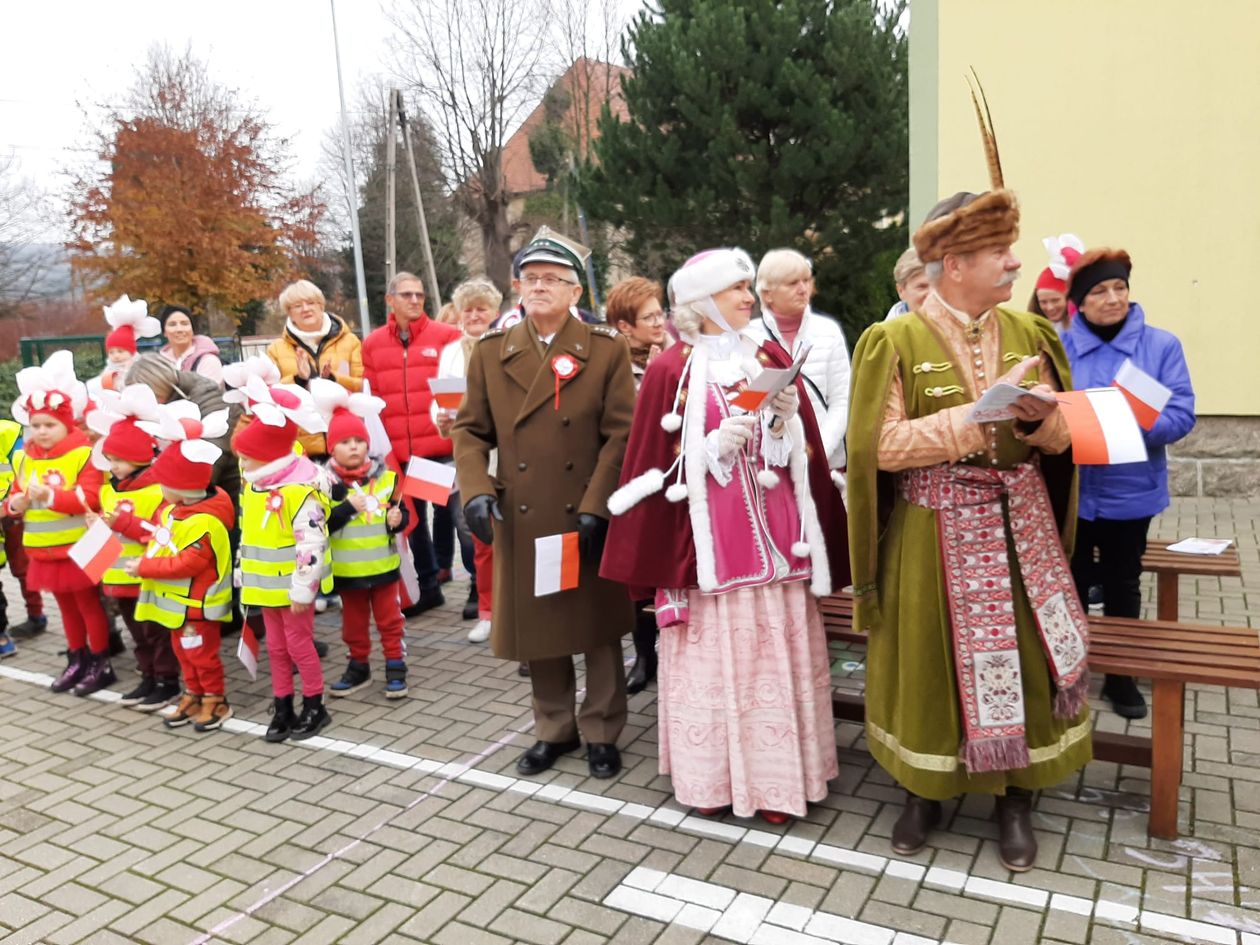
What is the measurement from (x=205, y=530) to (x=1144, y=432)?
168 inches

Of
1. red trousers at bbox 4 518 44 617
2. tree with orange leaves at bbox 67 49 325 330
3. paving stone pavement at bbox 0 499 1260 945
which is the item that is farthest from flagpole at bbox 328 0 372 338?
Answer: paving stone pavement at bbox 0 499 1260 945

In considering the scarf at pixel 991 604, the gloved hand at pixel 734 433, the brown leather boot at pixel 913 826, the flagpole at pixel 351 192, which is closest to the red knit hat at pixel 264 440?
the gloved hand at pixel 734 433

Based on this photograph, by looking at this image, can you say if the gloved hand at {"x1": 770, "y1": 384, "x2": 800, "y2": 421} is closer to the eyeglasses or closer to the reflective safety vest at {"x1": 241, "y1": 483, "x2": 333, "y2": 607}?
the eyeglasses

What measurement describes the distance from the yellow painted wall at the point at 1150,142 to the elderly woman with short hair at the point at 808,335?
5.13m

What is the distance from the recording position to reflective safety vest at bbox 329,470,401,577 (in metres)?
5.12

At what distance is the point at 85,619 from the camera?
19.1ft

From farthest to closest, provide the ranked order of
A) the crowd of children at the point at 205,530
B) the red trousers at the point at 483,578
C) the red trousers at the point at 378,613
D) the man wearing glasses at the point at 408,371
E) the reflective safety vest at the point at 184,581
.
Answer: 1. the man wearing glasses at the point at 408,371
2. the red trousers at the point at 483,578
3. the red trousers at the point at 378,613
4. the reflective safety vest at the point at 184,581
5. the crowd of children at the point at 205,530

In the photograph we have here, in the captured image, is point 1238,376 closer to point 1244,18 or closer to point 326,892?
point 1244,18

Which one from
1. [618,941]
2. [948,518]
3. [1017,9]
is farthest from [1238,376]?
[618,941]

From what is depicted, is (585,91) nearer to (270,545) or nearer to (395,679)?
(395,679)

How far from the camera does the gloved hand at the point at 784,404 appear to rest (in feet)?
11.7

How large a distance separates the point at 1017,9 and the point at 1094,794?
7313mm

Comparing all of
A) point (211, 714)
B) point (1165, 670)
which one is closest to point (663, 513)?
point (1165, 670)

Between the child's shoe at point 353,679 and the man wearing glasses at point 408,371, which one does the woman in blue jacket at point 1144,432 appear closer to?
the child's shoe at point 353,679
